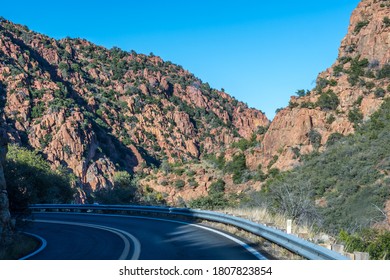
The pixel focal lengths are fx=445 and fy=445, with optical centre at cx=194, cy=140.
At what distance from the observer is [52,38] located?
355 ft

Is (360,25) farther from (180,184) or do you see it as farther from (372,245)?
(372,245)

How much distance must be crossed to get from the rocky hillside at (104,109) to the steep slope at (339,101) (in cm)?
1076

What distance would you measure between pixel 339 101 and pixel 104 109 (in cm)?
5519

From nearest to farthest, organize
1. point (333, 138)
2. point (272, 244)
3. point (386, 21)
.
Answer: point (272, 244) → point (333, 138) → point (386, 21)

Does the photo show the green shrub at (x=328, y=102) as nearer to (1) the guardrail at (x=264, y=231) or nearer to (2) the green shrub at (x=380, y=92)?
(2) the green shrub at (x=380, y=92)

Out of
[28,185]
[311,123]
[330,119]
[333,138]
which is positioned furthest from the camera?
[311,123]

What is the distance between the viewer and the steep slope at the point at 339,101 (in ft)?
139

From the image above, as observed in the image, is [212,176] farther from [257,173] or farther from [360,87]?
[360,87]

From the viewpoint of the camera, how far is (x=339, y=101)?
45.2m

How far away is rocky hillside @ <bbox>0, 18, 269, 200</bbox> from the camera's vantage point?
7081cm

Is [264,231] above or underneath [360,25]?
underneath

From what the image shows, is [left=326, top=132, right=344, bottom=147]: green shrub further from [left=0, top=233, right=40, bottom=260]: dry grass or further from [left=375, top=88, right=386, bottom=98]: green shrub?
[left=0, top=233, right=40, bottom=260]: dry grass

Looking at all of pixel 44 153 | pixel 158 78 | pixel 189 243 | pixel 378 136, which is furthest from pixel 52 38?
pixel 189 243

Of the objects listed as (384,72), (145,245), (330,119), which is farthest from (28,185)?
(384,72)
